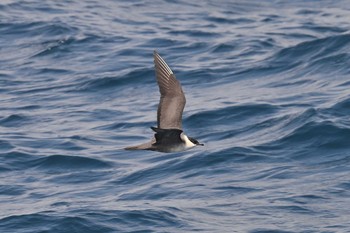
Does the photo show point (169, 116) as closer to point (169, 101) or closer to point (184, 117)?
point (169, 101)

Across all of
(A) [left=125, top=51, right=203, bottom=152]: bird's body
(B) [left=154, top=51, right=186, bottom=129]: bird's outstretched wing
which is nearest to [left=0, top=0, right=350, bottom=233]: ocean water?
(A) [left=125, top=51, right=203, bottom=152]: bird's body

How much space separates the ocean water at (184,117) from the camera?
14.2 m

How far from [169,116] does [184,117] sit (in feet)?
17.4

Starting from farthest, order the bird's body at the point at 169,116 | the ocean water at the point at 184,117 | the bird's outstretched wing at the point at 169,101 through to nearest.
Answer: the ocean water at the point at 184,117, the bird's outstretched wing at the point at 169,101, the bird's body at the point at 169,116

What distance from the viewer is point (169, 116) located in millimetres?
12914

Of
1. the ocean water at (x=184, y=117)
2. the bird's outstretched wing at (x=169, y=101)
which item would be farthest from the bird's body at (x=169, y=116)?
the ocean water at (x=184, y=117)

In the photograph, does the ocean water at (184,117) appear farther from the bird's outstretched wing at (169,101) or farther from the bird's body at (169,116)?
the bird's outstretched wing at (169,101)

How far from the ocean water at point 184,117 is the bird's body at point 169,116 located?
1.25 meters

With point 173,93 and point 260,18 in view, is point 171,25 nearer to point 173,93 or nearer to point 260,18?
point 260,18

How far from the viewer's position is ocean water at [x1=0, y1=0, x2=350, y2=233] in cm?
1419

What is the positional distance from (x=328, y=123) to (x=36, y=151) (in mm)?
4805

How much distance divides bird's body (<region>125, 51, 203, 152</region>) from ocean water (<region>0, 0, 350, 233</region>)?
49.3 inches

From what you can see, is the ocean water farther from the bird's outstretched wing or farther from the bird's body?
the bird's outstretched wing

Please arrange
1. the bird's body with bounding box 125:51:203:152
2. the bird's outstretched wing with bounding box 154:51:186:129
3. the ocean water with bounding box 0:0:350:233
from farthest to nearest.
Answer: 1. the ocean water with bounding box 0:0:350:233
2. the bird's outstretched wing with bounding box 154:51:186:129
3. the bird's body with bounding box 125:51:203:152
